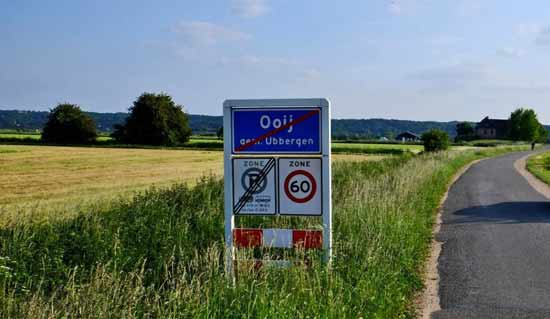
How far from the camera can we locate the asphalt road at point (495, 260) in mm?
7070

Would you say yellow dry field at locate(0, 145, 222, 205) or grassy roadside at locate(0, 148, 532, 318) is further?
yellow dry field at locate(0, 145, 222, 205)

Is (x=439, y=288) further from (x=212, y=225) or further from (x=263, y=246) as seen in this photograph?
(x=212, y=225)

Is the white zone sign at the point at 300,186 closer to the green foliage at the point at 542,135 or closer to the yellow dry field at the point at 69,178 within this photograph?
the yellow dry field at the point at 69,178

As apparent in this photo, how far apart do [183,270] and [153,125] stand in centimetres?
8278

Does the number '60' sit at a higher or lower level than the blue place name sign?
lower

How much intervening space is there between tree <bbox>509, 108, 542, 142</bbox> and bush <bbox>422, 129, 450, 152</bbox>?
70522 millimetres

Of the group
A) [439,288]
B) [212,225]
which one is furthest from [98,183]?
[439,288]

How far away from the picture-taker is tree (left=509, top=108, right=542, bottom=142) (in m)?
123

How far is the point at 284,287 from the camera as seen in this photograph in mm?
5598

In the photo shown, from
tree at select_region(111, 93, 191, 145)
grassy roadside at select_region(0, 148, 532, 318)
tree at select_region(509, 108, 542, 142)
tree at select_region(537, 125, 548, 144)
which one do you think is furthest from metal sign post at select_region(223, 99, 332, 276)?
tree at select_region(537, 125, 548, 144)

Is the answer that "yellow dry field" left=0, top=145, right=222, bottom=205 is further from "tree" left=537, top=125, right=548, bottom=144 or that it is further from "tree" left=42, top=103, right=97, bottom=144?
"tree" left=537, top=125, right=548, bottom=144

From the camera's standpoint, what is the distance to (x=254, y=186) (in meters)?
6.75

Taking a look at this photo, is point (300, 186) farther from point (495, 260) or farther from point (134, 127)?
point (134, 127)

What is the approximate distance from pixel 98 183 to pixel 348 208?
20.4 m
